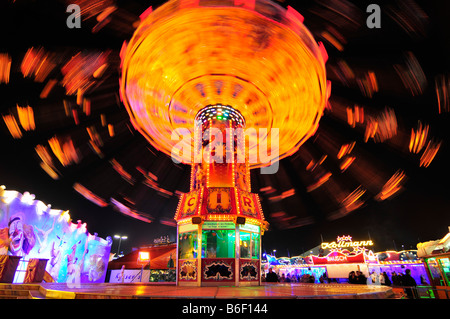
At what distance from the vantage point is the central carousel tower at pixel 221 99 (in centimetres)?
955

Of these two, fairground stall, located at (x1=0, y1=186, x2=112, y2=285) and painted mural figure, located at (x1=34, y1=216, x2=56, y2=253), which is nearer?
fairground stall, located at (x1=0, y1=186, x2=112, y2=285)

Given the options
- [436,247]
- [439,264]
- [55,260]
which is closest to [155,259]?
[55,260]

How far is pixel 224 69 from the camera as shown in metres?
12.3

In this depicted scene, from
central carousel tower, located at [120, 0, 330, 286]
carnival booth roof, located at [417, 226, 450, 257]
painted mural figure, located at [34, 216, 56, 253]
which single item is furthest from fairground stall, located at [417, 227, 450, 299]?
painted mural figure, located at [34, 216, 56, 253]

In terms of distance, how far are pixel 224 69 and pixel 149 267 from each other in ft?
68.3

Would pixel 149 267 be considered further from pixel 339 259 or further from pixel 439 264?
pixel 439 264

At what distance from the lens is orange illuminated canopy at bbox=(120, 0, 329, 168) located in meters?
9.31

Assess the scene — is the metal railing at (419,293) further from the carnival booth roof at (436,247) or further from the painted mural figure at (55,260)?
the painted mural figure at (55,260)

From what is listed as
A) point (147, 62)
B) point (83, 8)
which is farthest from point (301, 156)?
point (83, 8)

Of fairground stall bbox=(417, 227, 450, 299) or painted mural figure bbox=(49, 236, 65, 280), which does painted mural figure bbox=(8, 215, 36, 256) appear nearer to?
painted mural figure bbox=(49, 236, 65, 280)

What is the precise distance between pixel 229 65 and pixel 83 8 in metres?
6.64

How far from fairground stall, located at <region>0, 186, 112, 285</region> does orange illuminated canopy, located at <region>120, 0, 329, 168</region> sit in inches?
392

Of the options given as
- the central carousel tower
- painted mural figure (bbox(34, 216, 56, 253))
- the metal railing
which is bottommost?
the metal railing

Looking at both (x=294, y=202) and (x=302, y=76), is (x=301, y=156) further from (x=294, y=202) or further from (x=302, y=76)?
(x=294, y=202)
